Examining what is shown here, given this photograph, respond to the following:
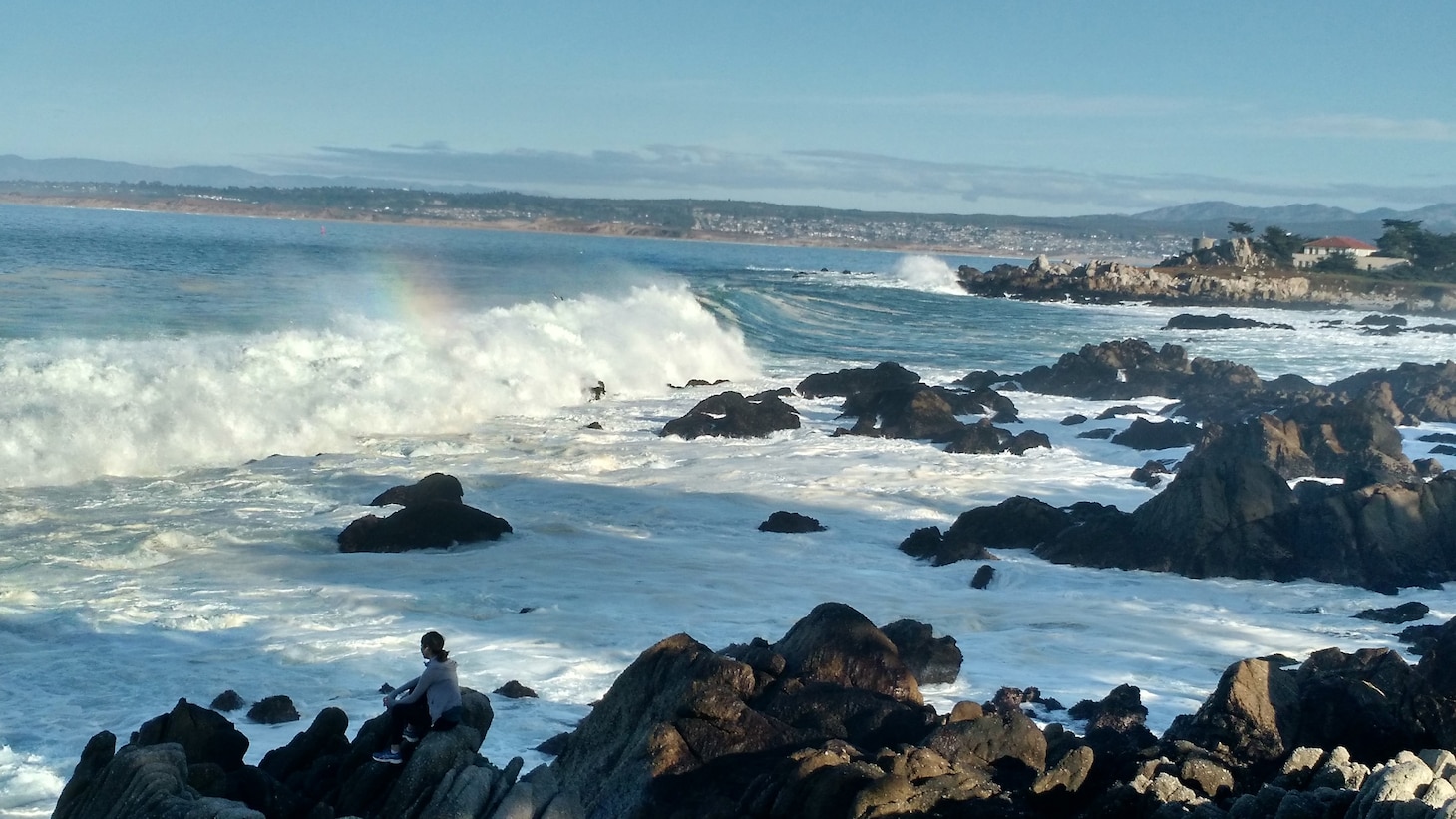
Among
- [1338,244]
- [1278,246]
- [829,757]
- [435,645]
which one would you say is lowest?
[829,757]

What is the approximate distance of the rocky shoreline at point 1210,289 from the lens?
8219 cm

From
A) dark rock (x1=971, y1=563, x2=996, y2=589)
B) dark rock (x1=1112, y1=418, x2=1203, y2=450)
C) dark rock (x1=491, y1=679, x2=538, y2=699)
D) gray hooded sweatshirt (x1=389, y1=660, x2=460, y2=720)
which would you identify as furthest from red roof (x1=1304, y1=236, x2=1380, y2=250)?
gray hooded sweatshirt (x1=389, y1=660, x2=460, y2=720)

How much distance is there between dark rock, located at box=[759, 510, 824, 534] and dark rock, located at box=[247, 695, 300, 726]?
27.4 feet

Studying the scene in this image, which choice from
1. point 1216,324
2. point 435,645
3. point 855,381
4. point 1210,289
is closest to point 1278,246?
point 1210,289

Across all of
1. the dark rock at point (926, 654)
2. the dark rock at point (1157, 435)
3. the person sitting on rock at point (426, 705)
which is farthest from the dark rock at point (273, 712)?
the dark rock at point (1157, 435)

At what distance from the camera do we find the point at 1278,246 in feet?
347

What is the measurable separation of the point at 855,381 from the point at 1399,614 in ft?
64.6

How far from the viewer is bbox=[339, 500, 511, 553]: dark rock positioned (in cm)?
1595

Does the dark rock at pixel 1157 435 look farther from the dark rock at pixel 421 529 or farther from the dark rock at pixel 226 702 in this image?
the dark rock at pixel 226 702

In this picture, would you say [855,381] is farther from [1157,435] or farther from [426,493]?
[426,493]

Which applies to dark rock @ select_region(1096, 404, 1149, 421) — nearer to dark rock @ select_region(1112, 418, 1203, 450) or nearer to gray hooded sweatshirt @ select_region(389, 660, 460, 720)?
dark rock @ select_region(1112, 418, 1203, 450)

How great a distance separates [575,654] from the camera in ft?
39.8

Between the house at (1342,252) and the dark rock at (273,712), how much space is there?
101361mm

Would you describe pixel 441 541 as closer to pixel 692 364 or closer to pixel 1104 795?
pixel 1104 795
